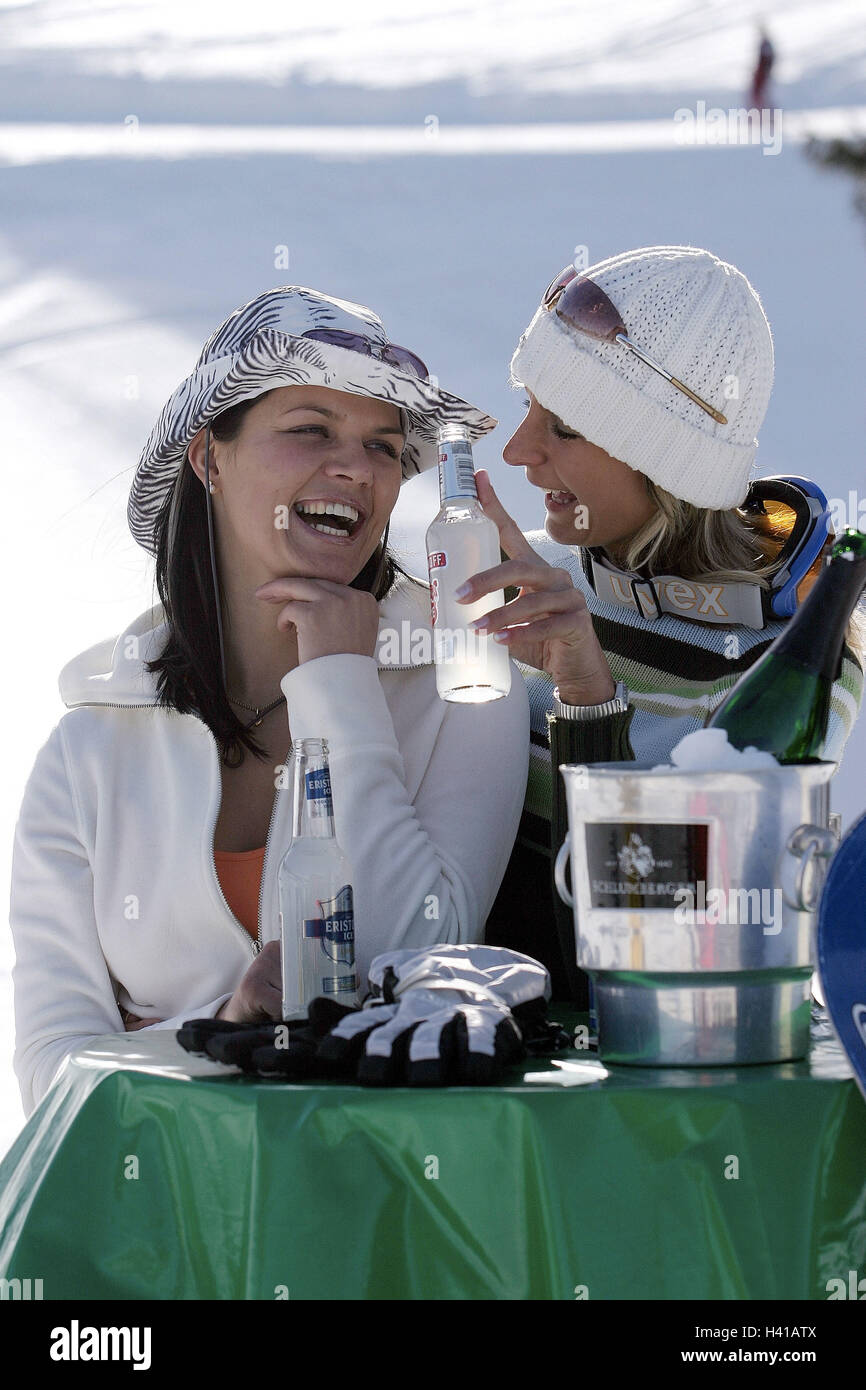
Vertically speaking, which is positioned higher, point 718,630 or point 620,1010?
point 718,630

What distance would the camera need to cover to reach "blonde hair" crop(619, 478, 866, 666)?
1.87 metres

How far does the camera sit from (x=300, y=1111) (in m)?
0.94

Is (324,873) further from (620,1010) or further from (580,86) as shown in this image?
(580,86)

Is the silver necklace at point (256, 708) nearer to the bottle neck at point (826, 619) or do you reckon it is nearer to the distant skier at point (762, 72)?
the bottle neck at point (826, 619)

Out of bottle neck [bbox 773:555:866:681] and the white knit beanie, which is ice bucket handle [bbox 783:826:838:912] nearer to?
bottle neck [bbox 773:555:866:681]

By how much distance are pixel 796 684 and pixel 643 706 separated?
72 centimetres

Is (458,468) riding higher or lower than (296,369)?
lower

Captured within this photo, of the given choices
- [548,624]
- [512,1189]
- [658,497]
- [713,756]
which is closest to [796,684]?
[713,756]

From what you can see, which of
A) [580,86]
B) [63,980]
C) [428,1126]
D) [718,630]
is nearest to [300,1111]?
[428,1126]

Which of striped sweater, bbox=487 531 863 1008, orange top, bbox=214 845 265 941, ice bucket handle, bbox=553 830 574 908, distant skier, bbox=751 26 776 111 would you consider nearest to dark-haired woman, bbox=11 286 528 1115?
orange top, bbox=214 845 265 941

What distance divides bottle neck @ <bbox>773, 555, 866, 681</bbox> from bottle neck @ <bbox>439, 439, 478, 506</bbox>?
1.20 ft

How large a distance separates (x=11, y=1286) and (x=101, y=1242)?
77 millimetres

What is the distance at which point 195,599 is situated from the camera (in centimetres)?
191

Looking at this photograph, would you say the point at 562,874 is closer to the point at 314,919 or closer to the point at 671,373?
the point at 314,919
